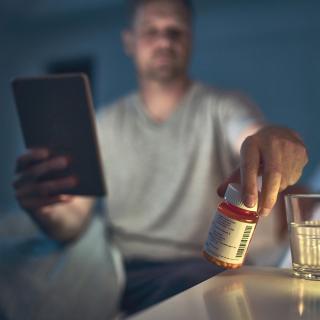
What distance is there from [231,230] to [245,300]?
7 centimetres

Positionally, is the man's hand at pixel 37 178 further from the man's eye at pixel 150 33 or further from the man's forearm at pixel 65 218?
the man's eye at pixel 150 33

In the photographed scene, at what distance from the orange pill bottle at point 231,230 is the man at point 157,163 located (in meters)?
0.29

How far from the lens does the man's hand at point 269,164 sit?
0.48 m

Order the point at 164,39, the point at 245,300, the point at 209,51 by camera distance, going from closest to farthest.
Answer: the point at 245,300 → the point at 164,39 → the point at 209,51

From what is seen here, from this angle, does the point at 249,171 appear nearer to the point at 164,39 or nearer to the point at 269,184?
the point at 269,184

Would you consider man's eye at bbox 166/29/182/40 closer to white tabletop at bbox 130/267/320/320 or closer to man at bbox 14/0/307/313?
man at bbox 14/0/307/313

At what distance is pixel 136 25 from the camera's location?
3.81ft

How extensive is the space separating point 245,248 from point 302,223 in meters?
0.07

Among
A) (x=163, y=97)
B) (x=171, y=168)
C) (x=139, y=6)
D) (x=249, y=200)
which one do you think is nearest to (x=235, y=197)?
(x=249, y=200)

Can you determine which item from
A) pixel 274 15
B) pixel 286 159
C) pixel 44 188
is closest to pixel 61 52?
pixel 274 15

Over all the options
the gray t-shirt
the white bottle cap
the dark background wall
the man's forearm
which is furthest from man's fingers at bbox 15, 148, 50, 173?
the dark background wall

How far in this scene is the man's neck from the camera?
1108 millimetres

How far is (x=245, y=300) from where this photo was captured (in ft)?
1.37

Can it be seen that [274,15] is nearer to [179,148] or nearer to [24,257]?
[179,148]
